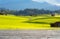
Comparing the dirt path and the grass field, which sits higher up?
the dirt path

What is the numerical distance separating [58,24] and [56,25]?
1.44 ft

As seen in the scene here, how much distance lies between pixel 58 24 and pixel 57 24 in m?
0.19

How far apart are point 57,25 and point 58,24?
25 cm

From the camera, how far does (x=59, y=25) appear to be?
48000 mm

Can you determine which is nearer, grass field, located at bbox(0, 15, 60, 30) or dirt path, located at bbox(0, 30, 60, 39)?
dirt path, located at bbox(0, 30, 60, 39)

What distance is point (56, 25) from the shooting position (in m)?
47.8

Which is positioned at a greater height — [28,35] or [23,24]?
[28,35]

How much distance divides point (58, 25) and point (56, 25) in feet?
1.56

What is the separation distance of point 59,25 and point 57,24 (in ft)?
1.30

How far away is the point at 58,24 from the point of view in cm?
4794

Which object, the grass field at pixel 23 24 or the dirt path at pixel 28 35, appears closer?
the dirt path at pixel 28 35

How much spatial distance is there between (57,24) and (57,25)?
0.20 metres

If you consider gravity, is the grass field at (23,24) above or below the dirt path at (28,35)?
below

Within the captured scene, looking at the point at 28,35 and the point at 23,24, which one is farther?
the point at 23,24
